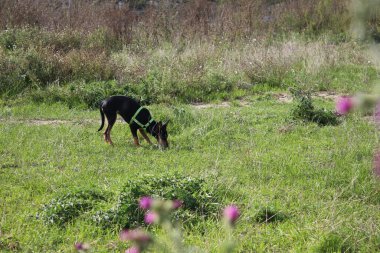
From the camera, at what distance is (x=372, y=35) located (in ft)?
3.69

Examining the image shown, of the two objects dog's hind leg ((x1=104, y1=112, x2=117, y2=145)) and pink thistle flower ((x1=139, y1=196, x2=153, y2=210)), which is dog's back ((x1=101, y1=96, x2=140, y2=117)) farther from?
pink thistle flower ((x1=139, y1=196, x2=153, y2=210))

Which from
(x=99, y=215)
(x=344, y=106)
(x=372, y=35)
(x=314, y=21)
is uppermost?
(x=372, y=35)

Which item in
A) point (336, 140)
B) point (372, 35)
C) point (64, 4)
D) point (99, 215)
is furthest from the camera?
point (64, 4)

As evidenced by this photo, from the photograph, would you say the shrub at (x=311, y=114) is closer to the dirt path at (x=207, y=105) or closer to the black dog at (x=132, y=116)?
the dirt path at (x=207, y=105)

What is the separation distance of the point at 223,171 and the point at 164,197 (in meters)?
1.40

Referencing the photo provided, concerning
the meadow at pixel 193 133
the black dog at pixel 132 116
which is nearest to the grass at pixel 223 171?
the meadow at pixel 193 133

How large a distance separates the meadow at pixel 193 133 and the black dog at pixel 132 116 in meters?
0.25

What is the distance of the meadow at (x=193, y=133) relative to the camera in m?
4.00

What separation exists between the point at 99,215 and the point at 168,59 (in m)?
8.08

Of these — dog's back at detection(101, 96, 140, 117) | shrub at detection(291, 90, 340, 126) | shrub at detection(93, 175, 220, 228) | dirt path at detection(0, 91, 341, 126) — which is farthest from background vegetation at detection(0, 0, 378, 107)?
shrub at detection(93, 175, 220, 228)

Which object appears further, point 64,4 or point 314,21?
point 64,4

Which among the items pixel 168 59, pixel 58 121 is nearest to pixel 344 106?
pixel 58 121

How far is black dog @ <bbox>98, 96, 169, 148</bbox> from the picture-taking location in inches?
288

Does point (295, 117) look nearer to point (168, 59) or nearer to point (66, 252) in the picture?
point (168, 59)
